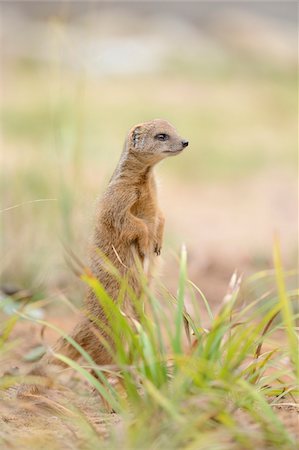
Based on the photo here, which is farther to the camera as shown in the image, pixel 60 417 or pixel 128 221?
pixel 128 221

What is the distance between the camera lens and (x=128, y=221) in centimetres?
333

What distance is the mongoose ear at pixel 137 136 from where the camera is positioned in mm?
3443

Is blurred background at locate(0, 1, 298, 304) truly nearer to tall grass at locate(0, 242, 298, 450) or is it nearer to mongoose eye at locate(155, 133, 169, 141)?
mongoose eye at locate(155, 133, 169, 141)

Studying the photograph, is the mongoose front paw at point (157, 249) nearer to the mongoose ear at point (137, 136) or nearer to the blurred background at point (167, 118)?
the blurred background at point (167, 118)

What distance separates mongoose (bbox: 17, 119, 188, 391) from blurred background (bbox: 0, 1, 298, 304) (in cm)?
17

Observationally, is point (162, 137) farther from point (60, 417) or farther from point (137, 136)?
point (60, 417)

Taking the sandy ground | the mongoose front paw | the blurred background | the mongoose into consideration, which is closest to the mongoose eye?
the mongoose

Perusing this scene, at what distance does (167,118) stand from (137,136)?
8817 mm

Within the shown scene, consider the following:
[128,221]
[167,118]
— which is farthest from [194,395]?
[167,118]

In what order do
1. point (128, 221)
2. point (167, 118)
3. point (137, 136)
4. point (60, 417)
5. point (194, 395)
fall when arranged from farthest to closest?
point (167, 118) < point (137, 136) < point (128, 221) < point (60, 417) < point (194, 395)

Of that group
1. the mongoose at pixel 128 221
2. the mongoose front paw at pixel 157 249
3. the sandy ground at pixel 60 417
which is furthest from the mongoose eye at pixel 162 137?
the sandy ground at pixel 60 417

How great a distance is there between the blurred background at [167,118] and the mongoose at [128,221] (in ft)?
0.56

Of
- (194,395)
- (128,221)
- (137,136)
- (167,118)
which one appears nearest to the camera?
(194,395)

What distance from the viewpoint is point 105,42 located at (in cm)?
1853
